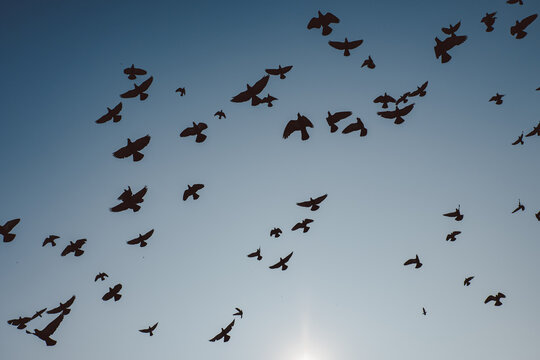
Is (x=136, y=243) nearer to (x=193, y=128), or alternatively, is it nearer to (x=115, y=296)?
(x=115, y=296)

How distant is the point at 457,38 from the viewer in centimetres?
831

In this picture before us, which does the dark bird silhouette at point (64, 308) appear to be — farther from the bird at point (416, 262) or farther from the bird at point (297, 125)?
the bird at point (416, 262)

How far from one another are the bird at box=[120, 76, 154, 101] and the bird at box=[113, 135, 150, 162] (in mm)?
1614

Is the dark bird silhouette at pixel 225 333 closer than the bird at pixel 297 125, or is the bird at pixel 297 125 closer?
the bird at pixel 297 125

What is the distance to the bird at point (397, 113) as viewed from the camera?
911 centimetres

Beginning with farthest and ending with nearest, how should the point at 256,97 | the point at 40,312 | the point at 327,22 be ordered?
the point at 40,312, the point at 256,97, the point at 327,22

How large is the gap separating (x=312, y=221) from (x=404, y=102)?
4.70 meters

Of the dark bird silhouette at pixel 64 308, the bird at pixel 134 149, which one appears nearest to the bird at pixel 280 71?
the bird at pixel 134 149

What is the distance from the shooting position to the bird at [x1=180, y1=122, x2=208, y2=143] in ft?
29.7

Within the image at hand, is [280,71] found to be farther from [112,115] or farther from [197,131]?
[112,115]

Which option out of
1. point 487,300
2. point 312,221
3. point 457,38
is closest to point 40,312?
point 312,221

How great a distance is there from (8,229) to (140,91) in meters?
4.98

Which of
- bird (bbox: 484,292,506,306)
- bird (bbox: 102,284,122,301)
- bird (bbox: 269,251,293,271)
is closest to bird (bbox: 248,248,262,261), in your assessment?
bird (bbox: 269,251,293,271)

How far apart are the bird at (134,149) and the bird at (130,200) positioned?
2.81 feet
